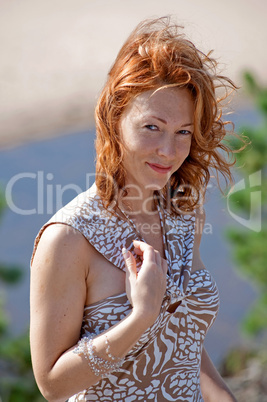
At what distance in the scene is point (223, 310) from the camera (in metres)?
6.16

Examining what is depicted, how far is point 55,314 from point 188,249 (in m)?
0.45

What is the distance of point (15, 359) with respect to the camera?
4.02 metres

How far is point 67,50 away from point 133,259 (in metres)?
5.97

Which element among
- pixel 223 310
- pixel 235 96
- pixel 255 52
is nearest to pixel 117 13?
pixel 255 52

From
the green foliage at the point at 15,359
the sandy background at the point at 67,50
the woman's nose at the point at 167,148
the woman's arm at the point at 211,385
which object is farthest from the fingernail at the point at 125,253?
the sandy background at the point at 67,50

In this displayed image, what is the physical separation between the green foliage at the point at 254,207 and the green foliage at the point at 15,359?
4.41 ft

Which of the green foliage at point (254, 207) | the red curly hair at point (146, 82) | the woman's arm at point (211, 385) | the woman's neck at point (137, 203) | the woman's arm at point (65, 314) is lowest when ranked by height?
the woman's arm at point (211, 385)

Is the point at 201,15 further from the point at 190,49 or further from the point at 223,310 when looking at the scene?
the point at 190,49

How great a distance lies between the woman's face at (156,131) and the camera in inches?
57.5

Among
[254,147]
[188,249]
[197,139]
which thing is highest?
[254,147]

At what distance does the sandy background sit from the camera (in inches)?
266

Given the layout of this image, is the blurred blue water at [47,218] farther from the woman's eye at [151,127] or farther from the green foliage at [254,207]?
the woman's eye at [151,127]

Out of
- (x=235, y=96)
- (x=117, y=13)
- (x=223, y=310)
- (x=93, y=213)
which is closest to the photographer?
(x=93, y=213)

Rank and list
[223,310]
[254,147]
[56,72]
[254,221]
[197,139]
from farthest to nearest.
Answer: [56,72] → [223,310] → [254,221] → [254,147] → [197,139]
